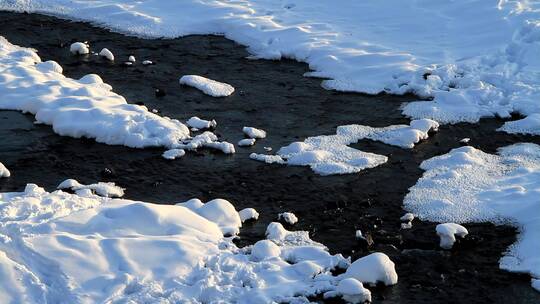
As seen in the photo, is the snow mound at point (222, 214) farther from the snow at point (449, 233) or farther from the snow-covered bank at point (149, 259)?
the snow at point (449, 233)

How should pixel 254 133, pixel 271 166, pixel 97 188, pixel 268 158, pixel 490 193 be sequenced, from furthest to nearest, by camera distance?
1. pixel 254 133
2. pixel 268 158
3. pixel 271 166
4. pixel 490 193
5. pixel 97 188

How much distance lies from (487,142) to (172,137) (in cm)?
406

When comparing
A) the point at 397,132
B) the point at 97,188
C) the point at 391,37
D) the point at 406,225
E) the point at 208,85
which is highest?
the point at 391,37

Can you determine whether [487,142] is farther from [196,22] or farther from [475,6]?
[196,22]

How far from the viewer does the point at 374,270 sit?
7.06 m

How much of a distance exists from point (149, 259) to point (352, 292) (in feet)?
5.96

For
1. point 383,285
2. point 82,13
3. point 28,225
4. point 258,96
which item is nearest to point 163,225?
point 28,225

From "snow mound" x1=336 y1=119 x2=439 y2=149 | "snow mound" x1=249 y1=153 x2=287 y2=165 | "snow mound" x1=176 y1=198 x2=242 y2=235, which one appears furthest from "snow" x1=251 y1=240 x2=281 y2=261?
"snow mound" x1=336 y1=119 x2=439 y2=149

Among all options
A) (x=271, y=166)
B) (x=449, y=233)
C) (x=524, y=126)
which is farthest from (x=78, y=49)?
(x=449, y=233)

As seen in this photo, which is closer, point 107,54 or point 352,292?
point 352,292

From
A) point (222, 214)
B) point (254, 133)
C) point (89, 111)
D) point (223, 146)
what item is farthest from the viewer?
point (89, 111)

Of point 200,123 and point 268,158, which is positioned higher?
point 200,123

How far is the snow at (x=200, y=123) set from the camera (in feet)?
34.5

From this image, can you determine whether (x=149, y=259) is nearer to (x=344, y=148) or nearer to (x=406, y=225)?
(x=406, y=225)
